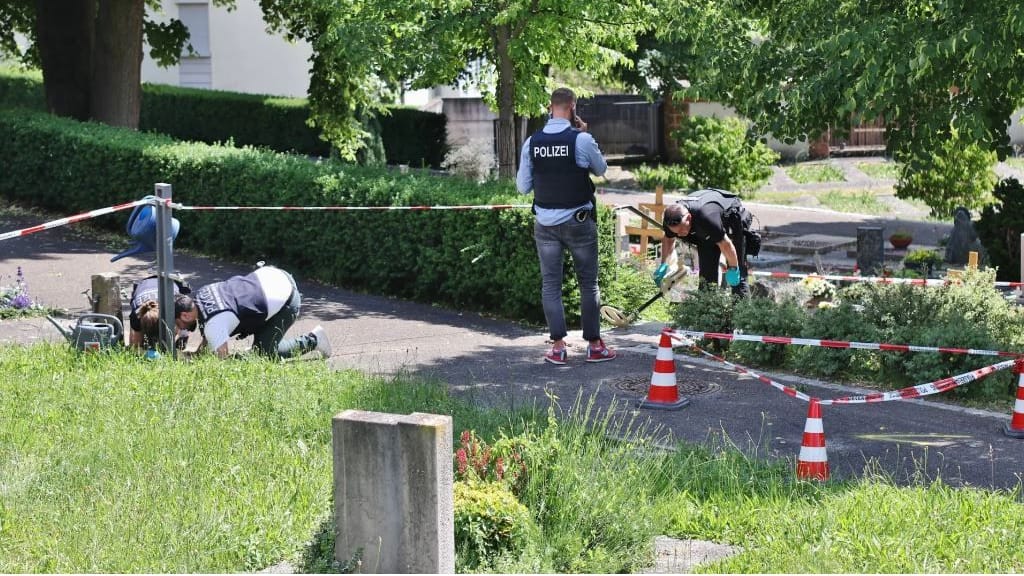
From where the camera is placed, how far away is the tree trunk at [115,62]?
1917 cm

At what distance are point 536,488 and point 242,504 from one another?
135cm

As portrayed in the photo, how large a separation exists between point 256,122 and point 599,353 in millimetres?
23071

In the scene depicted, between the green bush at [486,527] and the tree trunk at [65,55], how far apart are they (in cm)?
1576

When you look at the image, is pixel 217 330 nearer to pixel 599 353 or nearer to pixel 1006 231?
pixel 599 353

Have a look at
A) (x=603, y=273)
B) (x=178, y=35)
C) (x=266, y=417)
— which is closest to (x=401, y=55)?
(x=603, y=273)

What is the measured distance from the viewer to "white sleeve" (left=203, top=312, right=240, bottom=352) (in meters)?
8.73

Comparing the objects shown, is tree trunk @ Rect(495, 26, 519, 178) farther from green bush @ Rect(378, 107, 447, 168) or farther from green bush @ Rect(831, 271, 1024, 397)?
green bush @ Rect(378, 107, 447, 168)

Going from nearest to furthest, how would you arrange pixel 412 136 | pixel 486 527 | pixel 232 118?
pixel 486 527 → pixel 412 136 → pixel 232 118

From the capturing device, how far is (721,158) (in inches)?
1038

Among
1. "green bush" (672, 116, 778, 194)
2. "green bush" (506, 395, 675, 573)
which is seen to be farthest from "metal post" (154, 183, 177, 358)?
"green bush" (672, 116, 778, 194)

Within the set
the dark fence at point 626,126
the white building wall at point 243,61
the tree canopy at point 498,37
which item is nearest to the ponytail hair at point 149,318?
the tree canopy at point 498,37

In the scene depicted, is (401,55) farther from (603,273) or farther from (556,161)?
(556,161)

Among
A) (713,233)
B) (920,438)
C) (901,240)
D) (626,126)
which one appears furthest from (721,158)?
(920,438)

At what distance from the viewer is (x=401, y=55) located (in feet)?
47.4
